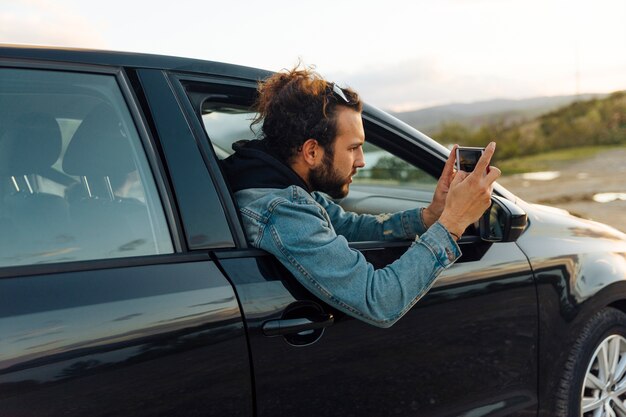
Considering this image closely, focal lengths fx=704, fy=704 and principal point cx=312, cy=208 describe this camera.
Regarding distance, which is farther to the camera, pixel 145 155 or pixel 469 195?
pixel 469 195

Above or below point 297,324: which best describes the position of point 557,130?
below

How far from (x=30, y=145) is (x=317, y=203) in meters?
0.80

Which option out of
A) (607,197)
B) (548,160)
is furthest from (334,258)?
(548,160)

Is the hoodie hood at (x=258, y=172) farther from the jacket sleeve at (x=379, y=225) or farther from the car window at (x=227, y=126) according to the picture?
the jacket sleeve at (x=379, y=225)

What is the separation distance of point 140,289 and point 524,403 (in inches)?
59.9

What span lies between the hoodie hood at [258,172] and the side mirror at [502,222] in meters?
0.69

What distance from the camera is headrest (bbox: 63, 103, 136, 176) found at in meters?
1.87

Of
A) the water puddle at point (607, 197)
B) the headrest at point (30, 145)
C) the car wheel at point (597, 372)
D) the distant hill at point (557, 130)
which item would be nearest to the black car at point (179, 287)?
the headrest at point (30, 145)

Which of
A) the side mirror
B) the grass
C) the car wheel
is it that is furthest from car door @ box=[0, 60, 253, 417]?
the grass

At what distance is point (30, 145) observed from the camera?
6.02 feet

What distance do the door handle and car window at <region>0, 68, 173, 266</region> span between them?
0.34 m

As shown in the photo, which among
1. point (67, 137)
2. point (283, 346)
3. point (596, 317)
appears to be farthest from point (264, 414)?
point (596, 317)

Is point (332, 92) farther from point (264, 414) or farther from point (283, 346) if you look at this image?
point (264, 414)

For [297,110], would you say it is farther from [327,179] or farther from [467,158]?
[467,158]
